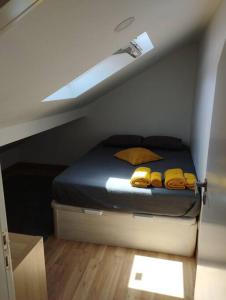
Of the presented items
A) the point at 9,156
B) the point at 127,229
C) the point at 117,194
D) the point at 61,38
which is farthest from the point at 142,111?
the point at 61,38

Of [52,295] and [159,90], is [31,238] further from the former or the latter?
[159,90]

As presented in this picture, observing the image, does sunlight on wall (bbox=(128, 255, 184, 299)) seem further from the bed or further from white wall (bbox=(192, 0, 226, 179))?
white wall (bbox=(192, 0, 226, 179))

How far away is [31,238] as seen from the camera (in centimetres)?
143

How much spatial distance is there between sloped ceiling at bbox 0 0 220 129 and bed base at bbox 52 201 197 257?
3.76 feet

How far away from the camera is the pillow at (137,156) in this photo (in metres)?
3.00

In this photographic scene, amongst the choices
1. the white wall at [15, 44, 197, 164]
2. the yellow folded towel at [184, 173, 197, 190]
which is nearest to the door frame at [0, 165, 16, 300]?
the yellow folded towel at [184, 173, 197, 190]

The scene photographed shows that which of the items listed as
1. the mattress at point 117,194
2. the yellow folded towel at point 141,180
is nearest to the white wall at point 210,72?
the mattress at point 117,194

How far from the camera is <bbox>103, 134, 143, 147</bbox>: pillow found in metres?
3.65

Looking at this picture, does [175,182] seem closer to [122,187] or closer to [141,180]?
[141,180]

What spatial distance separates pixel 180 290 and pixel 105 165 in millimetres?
1478

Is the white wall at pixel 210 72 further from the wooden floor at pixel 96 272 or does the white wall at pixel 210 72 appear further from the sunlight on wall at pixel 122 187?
the wooden floor at pixel 96 272

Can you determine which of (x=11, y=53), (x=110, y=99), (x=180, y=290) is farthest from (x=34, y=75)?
(x=110, y=99)

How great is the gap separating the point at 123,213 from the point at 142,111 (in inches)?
79.4

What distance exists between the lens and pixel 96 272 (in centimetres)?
207
